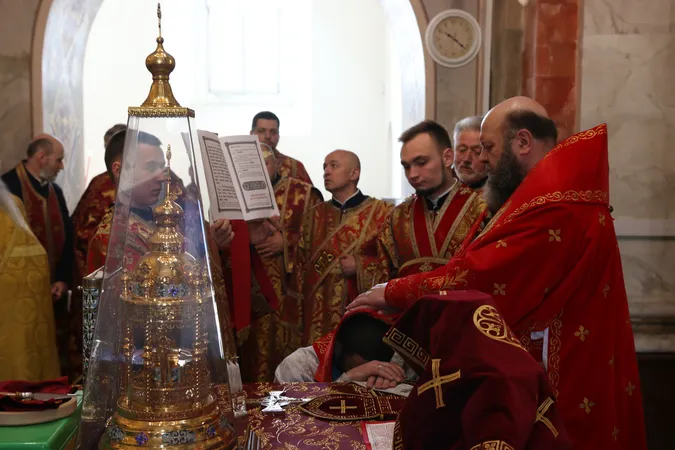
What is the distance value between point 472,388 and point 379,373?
1.31 m

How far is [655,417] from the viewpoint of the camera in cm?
437

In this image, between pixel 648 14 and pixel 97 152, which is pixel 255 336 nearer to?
pixel 648 14

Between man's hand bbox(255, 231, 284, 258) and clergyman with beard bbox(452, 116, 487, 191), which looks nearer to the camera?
clergyman with beard bbox(452, 116, 487, 191)

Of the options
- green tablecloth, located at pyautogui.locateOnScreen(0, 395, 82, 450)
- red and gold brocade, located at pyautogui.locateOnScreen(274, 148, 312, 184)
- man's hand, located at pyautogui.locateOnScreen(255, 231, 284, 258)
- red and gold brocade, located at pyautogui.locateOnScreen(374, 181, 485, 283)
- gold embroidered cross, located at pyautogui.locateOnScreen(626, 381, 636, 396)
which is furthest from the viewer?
red and gold brocade, located at pyautogui.locateOnScreen(274, 148, 312, 184)

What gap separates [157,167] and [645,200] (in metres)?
3.42

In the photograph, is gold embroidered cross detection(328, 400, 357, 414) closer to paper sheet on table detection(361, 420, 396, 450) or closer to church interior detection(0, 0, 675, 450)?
church interior detection(0, 0, 675, 450)

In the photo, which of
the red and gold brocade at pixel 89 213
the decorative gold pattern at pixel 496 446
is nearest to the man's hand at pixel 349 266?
the red and gold brocade at pixel 89 213

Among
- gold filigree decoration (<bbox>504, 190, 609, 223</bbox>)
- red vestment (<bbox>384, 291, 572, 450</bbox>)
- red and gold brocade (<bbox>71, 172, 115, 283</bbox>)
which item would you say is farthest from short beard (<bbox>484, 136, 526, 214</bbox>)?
red and gold brocade (<bbox>71, 172, 115, 283</bbox>)

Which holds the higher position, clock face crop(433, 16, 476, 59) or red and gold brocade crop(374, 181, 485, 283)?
clock face crop(433, 16, 476, 59)

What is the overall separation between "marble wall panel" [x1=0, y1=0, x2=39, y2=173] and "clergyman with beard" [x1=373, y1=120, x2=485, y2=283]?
387cm

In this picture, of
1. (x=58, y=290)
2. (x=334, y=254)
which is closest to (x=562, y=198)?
(x=334, y=254)

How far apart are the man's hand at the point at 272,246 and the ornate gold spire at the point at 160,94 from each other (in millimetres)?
2908

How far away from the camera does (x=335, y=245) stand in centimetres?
493

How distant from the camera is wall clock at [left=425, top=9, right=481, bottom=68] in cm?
644
